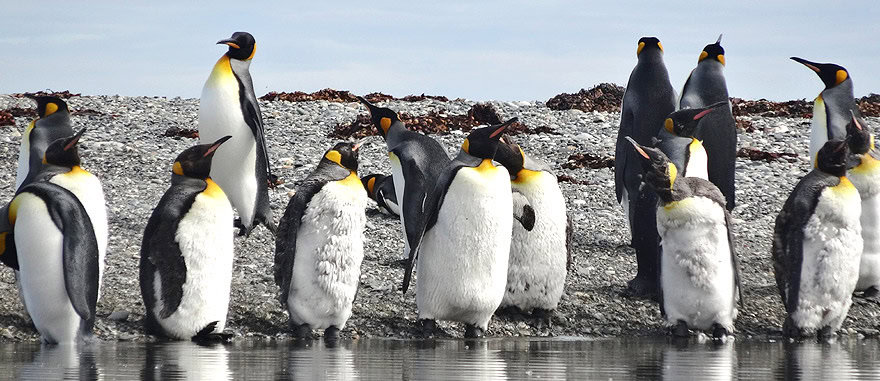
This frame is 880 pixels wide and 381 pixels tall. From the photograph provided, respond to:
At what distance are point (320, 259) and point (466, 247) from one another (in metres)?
0.86

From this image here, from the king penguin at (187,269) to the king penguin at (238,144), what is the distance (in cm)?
347

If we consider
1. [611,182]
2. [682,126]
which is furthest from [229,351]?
[611,182]

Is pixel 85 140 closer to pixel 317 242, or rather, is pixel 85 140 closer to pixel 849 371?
pixel 317 242

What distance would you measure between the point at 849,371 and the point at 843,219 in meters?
2.32

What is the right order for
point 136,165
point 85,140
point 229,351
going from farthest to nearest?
point 85,140 < point 136,165 < point 229,351

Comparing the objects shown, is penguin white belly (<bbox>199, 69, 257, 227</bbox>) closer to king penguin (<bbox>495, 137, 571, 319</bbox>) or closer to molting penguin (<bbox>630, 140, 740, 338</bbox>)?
king penguin (<bbox>495, 137, 571, 319</bbox>)

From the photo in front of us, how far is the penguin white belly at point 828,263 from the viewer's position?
748 centimetres

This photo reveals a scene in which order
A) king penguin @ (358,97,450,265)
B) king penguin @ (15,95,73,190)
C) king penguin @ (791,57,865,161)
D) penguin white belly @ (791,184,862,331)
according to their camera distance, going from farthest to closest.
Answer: king penguin @ (791,57,865,161)
king penguin @ (15,95,73,190)
king penguin @ (358,97,450,265)
penguin white belly @ (791,184,862,331)

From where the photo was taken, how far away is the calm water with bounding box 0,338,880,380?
5090mm

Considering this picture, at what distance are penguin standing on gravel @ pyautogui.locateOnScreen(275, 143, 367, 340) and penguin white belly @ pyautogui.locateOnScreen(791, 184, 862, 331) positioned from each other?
8.81ft

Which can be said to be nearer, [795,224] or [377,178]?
[795,224]

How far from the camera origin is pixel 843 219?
24.8 ft

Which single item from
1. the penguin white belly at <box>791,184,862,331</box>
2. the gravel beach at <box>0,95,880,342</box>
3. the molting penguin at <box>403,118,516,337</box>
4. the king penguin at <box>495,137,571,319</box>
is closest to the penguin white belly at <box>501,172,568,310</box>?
the king penguin at <box>495,137,571,319</box>

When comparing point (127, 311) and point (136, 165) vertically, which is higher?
point (136, 165)
